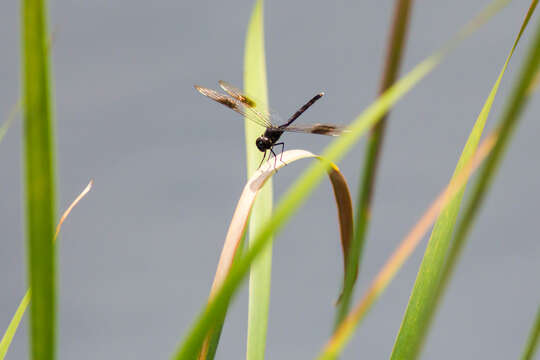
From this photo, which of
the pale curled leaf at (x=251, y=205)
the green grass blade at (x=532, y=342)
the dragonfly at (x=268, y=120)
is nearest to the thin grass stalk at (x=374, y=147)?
the green grass blade at (x=532, y=342)

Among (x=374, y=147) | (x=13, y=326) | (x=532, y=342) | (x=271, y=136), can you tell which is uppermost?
(x=374, y=147)

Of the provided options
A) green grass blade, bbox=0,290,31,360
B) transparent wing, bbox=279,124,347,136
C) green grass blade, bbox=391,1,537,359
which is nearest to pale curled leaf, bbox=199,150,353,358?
green grass blade, bbox=391,1,537,359

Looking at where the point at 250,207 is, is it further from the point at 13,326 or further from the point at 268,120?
the point at 268,120

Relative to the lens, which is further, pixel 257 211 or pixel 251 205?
pixel 257 211

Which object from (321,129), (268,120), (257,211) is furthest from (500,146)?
(268,120)

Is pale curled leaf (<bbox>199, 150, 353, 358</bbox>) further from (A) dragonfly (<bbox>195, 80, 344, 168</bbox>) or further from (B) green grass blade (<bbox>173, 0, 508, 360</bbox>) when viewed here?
(A) dragonfly (<bbox>195, 80, 344, 168</bbox>)

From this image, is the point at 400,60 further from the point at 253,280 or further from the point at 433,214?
the point at 253,280

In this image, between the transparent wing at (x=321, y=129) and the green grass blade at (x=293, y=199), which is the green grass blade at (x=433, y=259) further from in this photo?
the transparent wing at (x=321, y=129)
